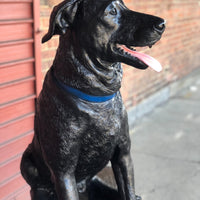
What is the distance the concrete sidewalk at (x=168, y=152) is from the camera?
375cm

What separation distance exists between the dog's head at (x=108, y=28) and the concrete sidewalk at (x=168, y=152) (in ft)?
8.07

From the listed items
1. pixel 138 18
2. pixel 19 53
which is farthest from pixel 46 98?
pixel 19 53

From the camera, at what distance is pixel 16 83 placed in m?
3.07

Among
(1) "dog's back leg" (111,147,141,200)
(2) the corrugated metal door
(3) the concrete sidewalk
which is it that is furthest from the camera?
(3) the concrete sidewalk

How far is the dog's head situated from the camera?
1.52 meters

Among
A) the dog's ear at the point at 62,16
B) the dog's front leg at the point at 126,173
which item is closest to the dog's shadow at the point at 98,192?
the dog's front leg at the point at 126,173

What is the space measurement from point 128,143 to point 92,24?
699mm

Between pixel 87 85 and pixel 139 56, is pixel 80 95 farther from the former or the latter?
pixel 139 56

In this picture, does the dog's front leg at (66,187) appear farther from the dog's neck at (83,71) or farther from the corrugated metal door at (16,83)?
the corrugated metal door at (16,83)

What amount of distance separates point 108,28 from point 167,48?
511 centimetres

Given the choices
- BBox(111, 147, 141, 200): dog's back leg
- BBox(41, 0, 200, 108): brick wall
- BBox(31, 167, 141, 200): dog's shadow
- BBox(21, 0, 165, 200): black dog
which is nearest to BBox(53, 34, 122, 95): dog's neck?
BBox(21, 0, 165, 200): black dog

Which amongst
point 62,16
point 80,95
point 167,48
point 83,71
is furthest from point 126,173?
point 167,48

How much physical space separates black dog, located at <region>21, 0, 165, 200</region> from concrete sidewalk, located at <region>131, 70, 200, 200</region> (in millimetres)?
2120

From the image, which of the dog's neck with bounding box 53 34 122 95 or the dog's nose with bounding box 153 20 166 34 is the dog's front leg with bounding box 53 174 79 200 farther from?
the dog's nose with bounding box 153 20 166 34
